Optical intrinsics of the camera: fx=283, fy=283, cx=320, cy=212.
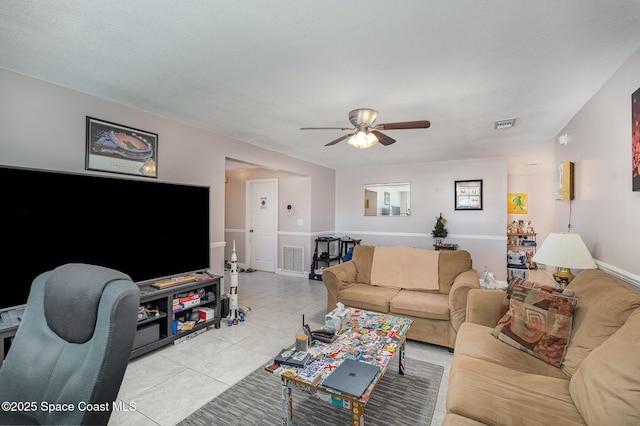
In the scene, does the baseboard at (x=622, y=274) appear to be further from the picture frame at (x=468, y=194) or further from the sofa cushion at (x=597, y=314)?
the picture frame at (x=468, y=194)

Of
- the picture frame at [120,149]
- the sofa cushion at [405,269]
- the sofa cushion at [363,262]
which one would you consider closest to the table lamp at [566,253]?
the sofa cushion at [405,269]

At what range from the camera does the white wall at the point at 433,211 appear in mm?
5512

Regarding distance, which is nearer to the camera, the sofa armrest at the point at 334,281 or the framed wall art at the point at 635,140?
the framed wall art at the point at 635,140

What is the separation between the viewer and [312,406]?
2.01 metres

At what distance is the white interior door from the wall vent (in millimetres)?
316

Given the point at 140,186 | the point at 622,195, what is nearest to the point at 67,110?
the point at 140,186

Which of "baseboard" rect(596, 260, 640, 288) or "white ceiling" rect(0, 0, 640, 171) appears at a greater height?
"white ceiling" rect(0, 0, 640, 171)

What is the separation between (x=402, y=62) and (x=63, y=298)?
92.5 inches

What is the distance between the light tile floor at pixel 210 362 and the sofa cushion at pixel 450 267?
0.74 m

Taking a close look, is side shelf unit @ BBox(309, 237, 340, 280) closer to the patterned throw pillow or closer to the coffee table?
the coffee table

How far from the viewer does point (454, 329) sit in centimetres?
276

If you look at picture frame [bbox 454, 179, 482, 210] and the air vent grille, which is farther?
picture frame [bbox 454, 179, 482, 210]

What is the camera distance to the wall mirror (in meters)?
6.32

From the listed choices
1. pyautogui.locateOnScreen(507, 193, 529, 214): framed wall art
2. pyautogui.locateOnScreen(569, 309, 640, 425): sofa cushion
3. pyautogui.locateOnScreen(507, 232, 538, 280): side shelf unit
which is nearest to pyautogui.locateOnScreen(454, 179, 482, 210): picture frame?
pyautogui.locateOnScreen(507, 232, 538, 280): side shelf unit
